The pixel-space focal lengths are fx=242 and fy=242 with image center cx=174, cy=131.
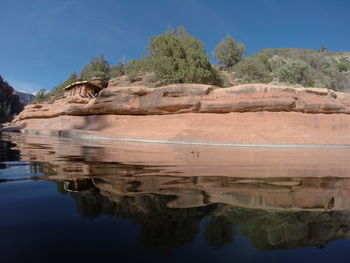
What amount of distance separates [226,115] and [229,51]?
3053 centimetres

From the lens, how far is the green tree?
44.1m

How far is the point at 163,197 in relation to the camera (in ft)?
7.31

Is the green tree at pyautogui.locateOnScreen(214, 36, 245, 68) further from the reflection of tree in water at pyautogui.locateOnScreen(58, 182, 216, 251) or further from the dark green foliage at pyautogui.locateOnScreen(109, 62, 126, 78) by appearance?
the reflection of tree in water at pyautogui.locateOnScreen(58, 182, 216, 251)

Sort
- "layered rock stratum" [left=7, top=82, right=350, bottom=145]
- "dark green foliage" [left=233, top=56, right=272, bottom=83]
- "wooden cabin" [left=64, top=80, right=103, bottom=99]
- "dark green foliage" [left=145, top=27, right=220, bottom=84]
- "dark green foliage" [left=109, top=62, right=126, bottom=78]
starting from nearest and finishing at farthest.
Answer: "layered rock stratum" [left=7, top=82, right=350, bottom=145], "dark green foliage" [left=145, top=27, right=220, bottom=84], "dark green foliage" [left=233, top=56, right=272, bottom=83], "wooden cabin" [left=64, top=80, right=103, bottom=99], "dark green foliage" [left=109, top=62, right=126, bottom=78]

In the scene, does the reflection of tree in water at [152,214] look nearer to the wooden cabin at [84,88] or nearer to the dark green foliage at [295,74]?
the dark green foliage at [295,74]

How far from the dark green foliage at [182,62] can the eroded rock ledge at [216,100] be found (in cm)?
630

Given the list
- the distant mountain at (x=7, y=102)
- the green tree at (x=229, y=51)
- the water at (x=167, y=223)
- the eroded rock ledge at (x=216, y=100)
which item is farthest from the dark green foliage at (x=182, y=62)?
the distant mountain at (x=7, y=102)

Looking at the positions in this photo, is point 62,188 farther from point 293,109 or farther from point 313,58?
point 313,58

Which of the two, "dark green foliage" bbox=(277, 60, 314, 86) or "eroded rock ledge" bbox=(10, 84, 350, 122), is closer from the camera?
"eroded rock ledge" bbox=(10, 84, 350, 122)

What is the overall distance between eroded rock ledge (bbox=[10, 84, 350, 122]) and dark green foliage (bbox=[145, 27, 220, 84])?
20.7 feet

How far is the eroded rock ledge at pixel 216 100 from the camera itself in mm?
17312

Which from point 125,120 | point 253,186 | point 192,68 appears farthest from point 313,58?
point 253,186

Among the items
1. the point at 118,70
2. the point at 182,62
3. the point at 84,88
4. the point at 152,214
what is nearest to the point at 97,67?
the point at 118,70

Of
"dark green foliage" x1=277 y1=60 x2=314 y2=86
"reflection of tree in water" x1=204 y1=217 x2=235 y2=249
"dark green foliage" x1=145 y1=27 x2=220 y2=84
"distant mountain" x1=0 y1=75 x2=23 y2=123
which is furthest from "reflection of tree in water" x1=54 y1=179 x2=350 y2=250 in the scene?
"distant mountain" x1=0 y1=75 x2=23 y2=123
